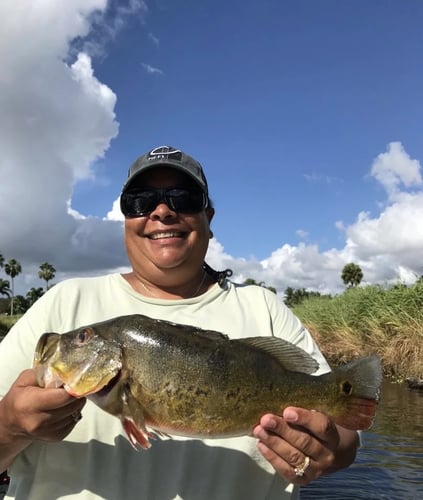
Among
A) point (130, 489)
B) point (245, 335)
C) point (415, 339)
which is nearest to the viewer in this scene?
point (130, 489)

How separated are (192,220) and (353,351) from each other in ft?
78.3

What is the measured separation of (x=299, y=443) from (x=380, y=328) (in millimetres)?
22686

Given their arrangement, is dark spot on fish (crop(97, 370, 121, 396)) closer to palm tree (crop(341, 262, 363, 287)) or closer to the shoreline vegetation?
the shoreline vegetation

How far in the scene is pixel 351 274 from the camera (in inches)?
3024

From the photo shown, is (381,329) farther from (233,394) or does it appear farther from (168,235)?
(233,394)

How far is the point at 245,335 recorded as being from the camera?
10.7 feet

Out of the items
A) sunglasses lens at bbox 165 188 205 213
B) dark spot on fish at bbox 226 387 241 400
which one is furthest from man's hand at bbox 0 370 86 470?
sunglasses lens at bbox 165 188 205 213

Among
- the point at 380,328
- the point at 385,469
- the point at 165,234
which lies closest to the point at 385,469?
the point at 385,469

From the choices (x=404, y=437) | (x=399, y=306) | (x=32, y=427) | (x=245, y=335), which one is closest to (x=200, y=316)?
(x=245, y=335)

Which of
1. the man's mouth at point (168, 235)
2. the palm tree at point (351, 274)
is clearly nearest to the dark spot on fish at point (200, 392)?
the man's mouth at point (168, 235)

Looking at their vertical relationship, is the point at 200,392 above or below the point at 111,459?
above

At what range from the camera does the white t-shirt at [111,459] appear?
2.81 metres

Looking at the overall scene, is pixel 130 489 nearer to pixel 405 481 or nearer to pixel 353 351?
pixel 405 481

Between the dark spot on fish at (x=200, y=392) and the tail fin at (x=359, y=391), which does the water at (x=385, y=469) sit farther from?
the dark spot on fish at (x=200, y=392)
